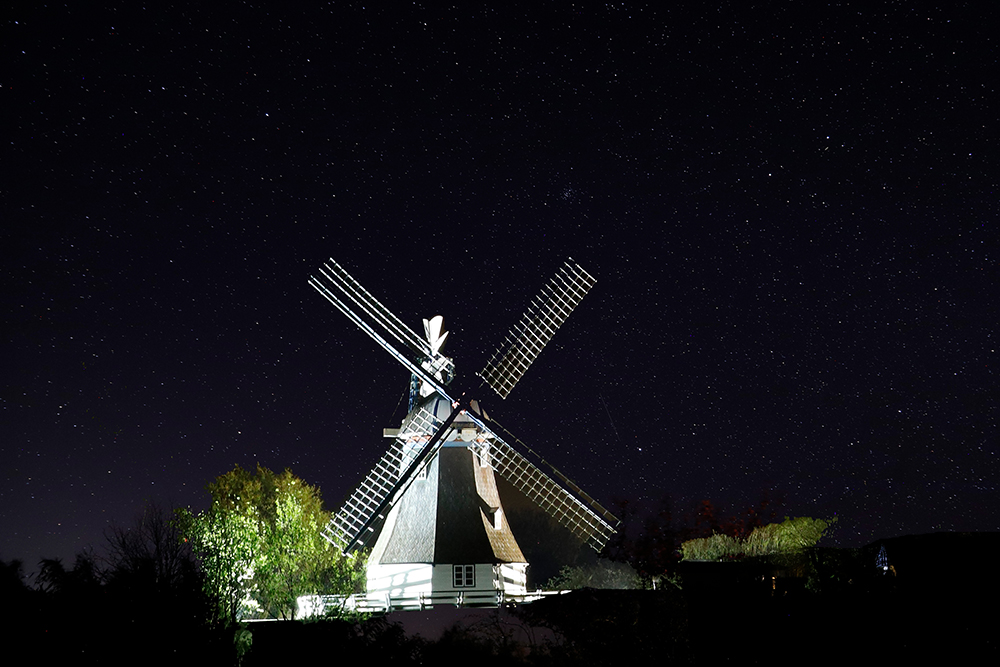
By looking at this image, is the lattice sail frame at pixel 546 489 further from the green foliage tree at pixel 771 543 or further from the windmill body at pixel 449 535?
the green foliage tree at pixel 771 543

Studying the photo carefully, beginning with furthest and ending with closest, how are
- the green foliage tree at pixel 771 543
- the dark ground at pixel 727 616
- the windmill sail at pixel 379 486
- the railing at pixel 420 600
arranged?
the windmill sail at pixel 379 486 < the railing at pixel 420 600 < the green foliage tree at pixel 771 543 < the dark ground at pixel 727 616

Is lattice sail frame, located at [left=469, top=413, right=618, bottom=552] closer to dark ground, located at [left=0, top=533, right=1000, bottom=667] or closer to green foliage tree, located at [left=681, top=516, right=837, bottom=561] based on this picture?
green foliage tree, located at [left=681, top=516, right=837, bottom=561]

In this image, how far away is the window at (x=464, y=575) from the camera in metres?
25.7

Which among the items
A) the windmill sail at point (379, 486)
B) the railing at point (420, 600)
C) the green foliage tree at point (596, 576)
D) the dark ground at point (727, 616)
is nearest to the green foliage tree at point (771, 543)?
the dark ground at point (727, 616)

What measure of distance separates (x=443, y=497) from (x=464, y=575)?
2.56 m

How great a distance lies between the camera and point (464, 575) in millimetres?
25797

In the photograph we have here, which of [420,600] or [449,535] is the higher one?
[449,535]

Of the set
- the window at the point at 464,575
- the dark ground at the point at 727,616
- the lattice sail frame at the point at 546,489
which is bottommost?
the dark ground at the point at 727,616

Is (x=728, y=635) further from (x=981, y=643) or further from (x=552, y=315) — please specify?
(x=552, y=315)

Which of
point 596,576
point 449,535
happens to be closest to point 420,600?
point 449,535

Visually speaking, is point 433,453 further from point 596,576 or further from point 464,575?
point 596,576

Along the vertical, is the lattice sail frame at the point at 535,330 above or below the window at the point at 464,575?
above

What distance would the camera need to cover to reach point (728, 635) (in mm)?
12820

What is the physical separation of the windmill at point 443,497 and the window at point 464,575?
0.03 m
